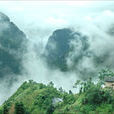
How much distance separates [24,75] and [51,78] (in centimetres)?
2021

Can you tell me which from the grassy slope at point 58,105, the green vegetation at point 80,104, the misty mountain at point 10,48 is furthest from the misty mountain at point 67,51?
the green vegetation at point 80,104

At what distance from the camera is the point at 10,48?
170 m

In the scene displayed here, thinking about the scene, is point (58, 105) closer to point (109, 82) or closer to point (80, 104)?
point (80, 104)

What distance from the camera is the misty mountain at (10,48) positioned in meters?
161

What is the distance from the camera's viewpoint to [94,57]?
487 feet

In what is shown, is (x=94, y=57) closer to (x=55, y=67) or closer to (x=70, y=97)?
(x=55, y=67)

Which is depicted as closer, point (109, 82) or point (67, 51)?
point (109, 82)

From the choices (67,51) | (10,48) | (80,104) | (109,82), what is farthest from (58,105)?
(67,51)

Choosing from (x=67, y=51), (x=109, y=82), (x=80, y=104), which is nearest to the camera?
(x=80, y=104)

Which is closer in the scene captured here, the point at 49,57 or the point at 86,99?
the point at 86,99

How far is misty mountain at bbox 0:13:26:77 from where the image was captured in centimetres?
16112

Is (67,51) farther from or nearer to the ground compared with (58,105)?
farther from the ground

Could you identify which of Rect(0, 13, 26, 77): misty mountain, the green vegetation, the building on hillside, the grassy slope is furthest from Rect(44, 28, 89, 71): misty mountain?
the building on hillside

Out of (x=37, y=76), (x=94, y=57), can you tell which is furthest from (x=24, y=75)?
(x=94, y=57)
